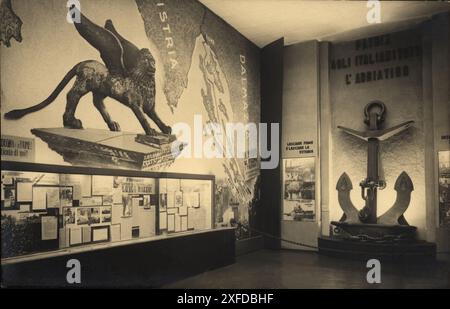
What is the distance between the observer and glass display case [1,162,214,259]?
10.9 feet

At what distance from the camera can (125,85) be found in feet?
14.9

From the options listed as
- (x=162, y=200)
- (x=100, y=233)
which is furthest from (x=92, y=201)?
(x=162, y=200)

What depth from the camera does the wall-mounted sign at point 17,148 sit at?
3262 millimetres

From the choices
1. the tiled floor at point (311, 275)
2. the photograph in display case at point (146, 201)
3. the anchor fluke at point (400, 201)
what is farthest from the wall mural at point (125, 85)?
the anchor fluke at point (400, 201)

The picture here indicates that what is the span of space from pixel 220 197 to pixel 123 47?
111 inches

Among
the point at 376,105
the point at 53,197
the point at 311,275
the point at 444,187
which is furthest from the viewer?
the point at 376,105

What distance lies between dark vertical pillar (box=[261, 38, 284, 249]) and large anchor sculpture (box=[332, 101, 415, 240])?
1.13 m

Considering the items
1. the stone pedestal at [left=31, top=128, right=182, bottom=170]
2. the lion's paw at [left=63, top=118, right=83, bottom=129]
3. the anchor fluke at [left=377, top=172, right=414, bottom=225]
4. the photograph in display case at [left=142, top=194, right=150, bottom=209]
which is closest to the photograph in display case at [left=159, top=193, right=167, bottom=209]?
the photograph in display case at [left=142, top=194, right=150, bottom=209]

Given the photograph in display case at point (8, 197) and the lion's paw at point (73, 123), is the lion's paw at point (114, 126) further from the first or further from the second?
the photograph in display case at point (8, 197)

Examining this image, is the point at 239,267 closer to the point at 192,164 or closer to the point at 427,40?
the point at 192,164

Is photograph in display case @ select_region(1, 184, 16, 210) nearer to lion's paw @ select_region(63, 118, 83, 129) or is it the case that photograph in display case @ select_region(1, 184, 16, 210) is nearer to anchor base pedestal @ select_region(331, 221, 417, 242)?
lion's paw @ select_region(63, 118, 83, 129)

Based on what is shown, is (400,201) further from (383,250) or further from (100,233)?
(100,233)

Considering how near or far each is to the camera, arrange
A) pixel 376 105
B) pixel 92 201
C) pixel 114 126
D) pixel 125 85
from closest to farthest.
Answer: pixel 92 201
pixel 114 126
pixel 125 85
pixel 376 105

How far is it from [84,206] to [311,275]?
9.64ft
